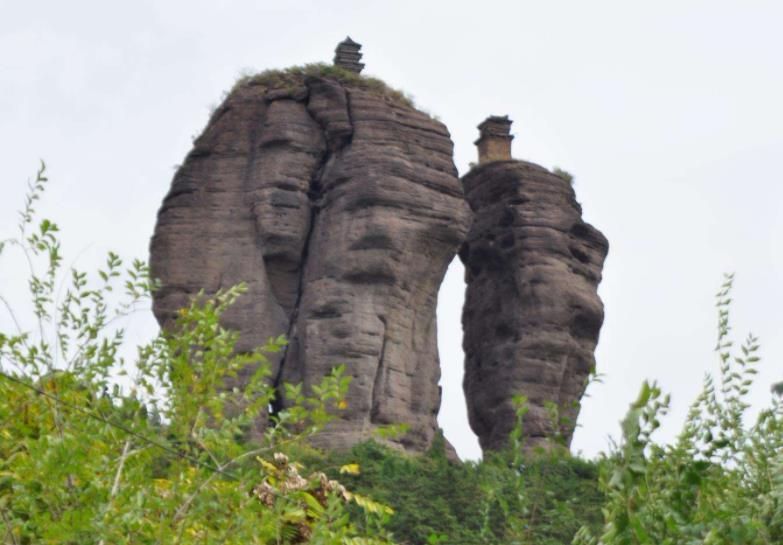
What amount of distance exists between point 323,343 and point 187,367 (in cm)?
3741

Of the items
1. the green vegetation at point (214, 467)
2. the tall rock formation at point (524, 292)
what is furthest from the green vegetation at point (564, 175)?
the green vegetation at point (214, 467)

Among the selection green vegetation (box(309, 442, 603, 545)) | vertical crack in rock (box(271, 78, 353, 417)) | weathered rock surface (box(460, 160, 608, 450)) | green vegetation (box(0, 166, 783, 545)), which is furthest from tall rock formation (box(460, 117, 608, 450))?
green vegetation (box(0, 166, 783, 545))

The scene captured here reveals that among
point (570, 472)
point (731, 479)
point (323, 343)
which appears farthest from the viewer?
point (323, 343)

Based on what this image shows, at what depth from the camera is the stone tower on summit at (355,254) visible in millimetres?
49031

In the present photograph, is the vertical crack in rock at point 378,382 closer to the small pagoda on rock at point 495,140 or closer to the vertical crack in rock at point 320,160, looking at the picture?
the vertical crack in rock at point 320,160

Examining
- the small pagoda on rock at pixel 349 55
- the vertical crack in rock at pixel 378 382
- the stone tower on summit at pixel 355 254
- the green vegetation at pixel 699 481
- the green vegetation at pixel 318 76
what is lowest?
the green vegetation at pixel 699 481

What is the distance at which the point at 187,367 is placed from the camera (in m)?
11.1

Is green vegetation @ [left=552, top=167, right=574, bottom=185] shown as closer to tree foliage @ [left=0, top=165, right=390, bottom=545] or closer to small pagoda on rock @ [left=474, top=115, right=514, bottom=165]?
small pagoda on rock @ [left=474, top=115, right=514, bottom=165]

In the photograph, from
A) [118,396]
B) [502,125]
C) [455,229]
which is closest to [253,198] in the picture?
[455,229]

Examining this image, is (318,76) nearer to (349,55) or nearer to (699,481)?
(349,55)

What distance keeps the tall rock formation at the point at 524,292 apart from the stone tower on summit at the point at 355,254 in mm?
63

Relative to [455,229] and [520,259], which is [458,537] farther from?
[520,259]

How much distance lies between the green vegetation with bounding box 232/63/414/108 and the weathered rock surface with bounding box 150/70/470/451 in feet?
0.60

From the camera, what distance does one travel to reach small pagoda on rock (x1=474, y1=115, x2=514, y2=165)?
5762 centimetres
